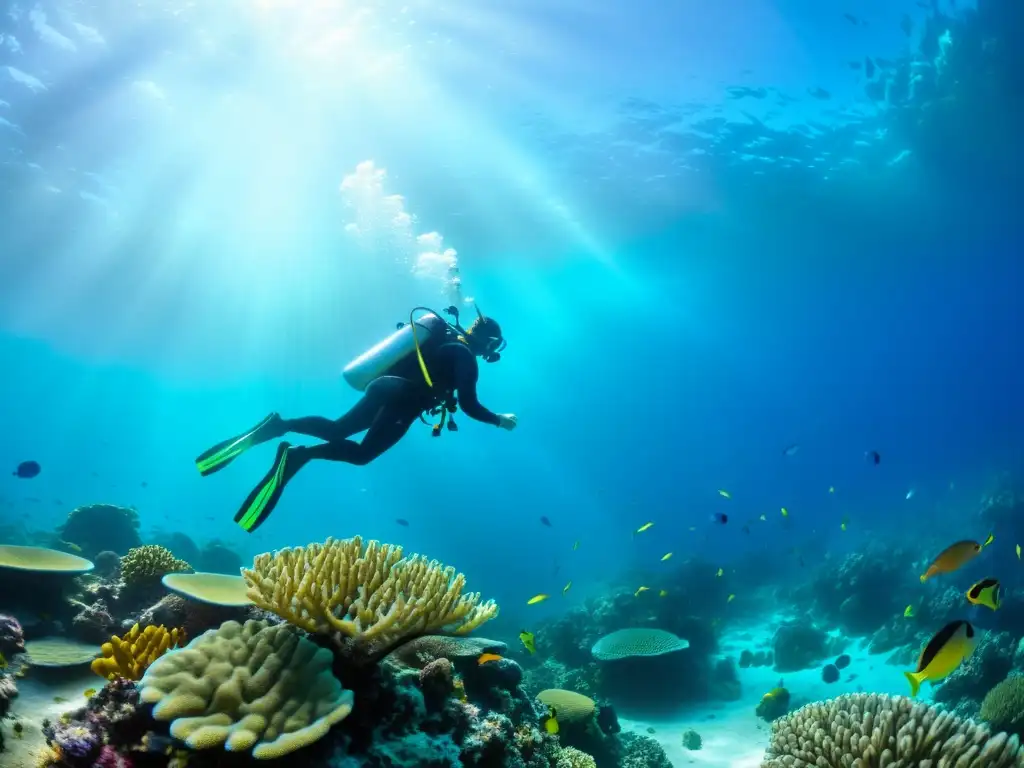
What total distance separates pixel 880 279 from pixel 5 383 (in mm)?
100944

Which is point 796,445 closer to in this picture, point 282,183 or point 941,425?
point 282,183

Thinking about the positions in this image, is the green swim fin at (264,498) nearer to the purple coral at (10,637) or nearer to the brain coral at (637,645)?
the purple coral at (10,637)

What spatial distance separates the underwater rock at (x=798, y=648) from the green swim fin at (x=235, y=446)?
1387 centimetres

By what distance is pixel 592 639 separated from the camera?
15.0m

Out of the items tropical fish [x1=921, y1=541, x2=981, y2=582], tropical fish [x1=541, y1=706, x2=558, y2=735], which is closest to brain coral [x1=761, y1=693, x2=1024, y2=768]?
tropical fish [x1=921, y1=541, x2=981, y2=582]

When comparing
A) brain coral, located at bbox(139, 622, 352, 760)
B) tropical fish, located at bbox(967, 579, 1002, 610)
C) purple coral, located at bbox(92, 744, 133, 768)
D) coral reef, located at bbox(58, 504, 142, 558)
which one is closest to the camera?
brain coral, located at bbox(139, 622, 352, 760)

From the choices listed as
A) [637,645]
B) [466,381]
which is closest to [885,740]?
[466,381]

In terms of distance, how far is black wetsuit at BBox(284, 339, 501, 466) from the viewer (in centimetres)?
609

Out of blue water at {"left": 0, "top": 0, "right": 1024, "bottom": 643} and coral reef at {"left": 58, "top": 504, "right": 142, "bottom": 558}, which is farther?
blue water at {"left": 0, "top": 0, "right": 1024, "bottom": 643}

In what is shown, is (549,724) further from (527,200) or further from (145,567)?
(527,200)

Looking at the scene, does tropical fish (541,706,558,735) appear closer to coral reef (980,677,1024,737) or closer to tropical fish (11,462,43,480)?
coral reef (980,677,1024,737)

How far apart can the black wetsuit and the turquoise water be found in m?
10.8

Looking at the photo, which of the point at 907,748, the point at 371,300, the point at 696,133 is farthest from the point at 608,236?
the point at 907,748

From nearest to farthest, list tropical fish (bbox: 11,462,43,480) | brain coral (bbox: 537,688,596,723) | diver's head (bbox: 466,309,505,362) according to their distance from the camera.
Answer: brain coral (bbox: 537,688,596,723) < diver's head (bbox: 466,309,505,362) < tropical fish (bbox: 11,462,43,480)
